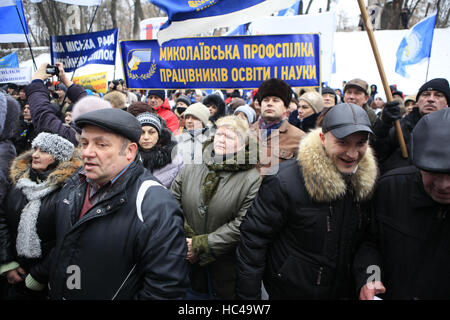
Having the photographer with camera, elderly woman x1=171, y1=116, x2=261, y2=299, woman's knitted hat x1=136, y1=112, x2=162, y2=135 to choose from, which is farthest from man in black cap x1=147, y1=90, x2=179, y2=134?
elderly woman x1=171, y1=116, x2=261, y2=299

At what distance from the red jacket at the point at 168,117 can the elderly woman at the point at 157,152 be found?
59.6 inches

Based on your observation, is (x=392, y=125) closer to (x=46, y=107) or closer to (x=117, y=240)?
(x=117, y=240)

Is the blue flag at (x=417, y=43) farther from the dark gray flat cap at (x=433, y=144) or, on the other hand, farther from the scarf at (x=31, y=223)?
the scarf at (x=31, y=223)

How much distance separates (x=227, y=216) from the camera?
2391 mm

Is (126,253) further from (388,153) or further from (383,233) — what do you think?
(388,153)

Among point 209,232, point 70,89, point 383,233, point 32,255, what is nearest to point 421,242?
point 383,233

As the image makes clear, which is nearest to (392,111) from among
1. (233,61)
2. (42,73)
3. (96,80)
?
(233,61)

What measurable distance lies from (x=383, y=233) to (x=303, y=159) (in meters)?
0.61

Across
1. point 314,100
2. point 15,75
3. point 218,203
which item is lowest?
point 218,203

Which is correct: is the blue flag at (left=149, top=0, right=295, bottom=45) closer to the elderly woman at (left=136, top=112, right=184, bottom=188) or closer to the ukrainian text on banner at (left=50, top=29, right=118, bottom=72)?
the elderly woman at (left=136, top=112, right=184, bottom=188)

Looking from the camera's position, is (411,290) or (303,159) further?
(303,159)

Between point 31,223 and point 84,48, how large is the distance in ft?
13.4

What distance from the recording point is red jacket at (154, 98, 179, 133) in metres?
4.79

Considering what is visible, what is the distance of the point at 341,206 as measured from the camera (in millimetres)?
1837
